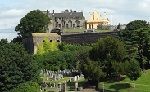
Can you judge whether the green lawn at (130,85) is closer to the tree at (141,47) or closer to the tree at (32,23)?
the tree at (141,47)

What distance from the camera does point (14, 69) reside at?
7012 cm

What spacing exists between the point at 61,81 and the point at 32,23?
50.4m

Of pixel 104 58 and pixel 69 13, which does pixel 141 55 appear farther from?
pixel 69 13

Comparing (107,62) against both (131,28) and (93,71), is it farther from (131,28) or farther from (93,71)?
(131,28)

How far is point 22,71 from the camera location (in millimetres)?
71125

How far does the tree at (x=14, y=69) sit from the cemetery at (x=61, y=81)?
268 centimetres

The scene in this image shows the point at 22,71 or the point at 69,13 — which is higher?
the point at 69,13

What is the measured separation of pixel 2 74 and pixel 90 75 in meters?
11.3

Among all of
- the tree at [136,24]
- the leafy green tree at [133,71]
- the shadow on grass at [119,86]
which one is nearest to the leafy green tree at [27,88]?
the shadow on grass at [119,86]

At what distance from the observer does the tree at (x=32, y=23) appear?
416 feet

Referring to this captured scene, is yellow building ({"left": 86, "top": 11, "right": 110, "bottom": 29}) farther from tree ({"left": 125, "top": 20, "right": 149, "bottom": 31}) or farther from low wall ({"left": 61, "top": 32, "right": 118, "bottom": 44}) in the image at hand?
tree ({"left": 125, "top": 20, "right": 149, "bottom": 31})

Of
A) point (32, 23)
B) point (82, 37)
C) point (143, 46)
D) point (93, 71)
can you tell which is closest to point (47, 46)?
point (82, 37)

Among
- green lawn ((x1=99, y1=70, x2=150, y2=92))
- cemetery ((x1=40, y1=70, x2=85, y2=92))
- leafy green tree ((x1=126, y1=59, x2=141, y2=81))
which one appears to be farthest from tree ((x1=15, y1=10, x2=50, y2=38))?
leafy green tree ((x1=126, y1=59, x2=141, y2=81))

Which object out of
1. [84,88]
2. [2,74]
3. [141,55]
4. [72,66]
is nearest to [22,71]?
[2,74]
